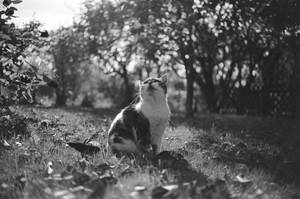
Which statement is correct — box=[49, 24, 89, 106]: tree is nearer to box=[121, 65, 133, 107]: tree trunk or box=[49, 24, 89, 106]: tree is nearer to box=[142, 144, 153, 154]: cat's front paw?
box=[121, 65, 133, 107]: tree trunk

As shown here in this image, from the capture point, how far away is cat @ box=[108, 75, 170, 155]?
678 cm

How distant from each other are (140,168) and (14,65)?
3.88m

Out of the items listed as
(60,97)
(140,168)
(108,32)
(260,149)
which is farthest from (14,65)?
(60,97)

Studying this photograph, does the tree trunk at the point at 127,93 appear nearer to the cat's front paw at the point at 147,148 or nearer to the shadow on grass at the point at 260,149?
the shadow on grass at the point at 260,149

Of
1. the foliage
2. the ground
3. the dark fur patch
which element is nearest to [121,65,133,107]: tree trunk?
the ground

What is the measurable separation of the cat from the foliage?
177cm

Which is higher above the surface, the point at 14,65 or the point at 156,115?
the point at 14,65

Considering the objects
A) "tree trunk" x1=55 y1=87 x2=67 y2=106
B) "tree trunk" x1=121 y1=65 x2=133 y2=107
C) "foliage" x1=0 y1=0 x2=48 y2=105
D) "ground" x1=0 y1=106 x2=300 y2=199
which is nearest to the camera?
"ground" x1=0 y1=106 x2=300 y2=199

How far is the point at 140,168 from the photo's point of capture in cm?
532

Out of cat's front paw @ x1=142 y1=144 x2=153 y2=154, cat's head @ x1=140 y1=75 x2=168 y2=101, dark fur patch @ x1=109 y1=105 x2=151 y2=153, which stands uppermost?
cat's head @ x1=140 y1=75 x2=168 y2=101

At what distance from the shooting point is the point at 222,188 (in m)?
4.59

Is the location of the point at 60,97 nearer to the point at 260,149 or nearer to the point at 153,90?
the point at 260,149

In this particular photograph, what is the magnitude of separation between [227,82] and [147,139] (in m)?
15.9

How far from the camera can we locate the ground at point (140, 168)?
4.30m
